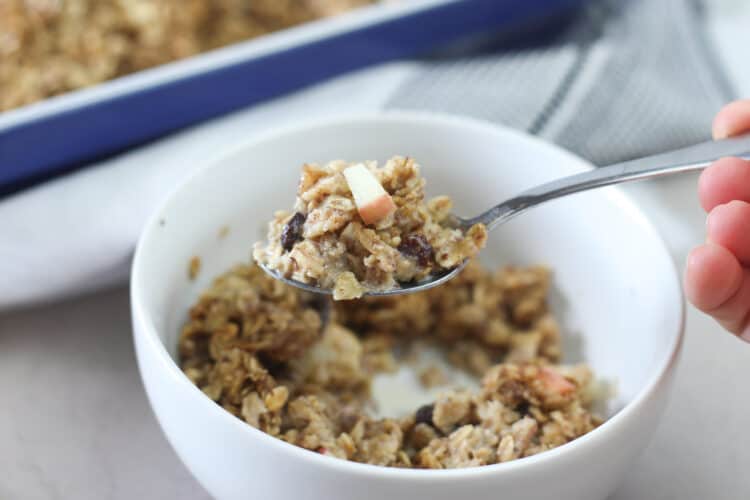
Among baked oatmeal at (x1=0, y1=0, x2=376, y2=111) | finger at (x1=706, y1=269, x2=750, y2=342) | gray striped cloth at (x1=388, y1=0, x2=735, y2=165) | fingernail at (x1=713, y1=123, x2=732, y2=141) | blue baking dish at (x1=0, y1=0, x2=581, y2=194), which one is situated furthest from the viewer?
baked oatmeal at (x1=0, y1=0, x2=376, y2=111)

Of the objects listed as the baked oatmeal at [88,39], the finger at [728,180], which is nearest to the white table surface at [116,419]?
the finger at [728,180]

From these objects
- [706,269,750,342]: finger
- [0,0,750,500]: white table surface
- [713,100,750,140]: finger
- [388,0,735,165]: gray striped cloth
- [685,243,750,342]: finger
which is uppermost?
[713,100,750,140]: finger

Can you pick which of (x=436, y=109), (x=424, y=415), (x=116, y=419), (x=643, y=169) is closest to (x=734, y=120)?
(x=643, y=169)

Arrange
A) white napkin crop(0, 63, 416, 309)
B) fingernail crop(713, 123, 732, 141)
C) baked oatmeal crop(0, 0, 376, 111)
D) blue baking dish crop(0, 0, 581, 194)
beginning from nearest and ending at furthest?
fingernail crop(713, 123, 732, 141) → white napkin crop(0, 63, 416, 309) → blue baking dish crop(0, 0, 581, 194) → baked oatmeal crop(0, 0, 376, 111)

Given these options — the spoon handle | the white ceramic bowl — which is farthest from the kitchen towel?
the spoon handle

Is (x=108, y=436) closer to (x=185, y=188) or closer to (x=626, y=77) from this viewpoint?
(x=185, y=188)

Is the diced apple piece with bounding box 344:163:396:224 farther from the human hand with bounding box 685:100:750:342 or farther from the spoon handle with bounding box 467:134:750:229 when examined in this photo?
the human hand with bounding box 685:100:750:342

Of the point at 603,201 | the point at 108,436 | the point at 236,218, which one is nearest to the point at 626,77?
the point at 603,201
